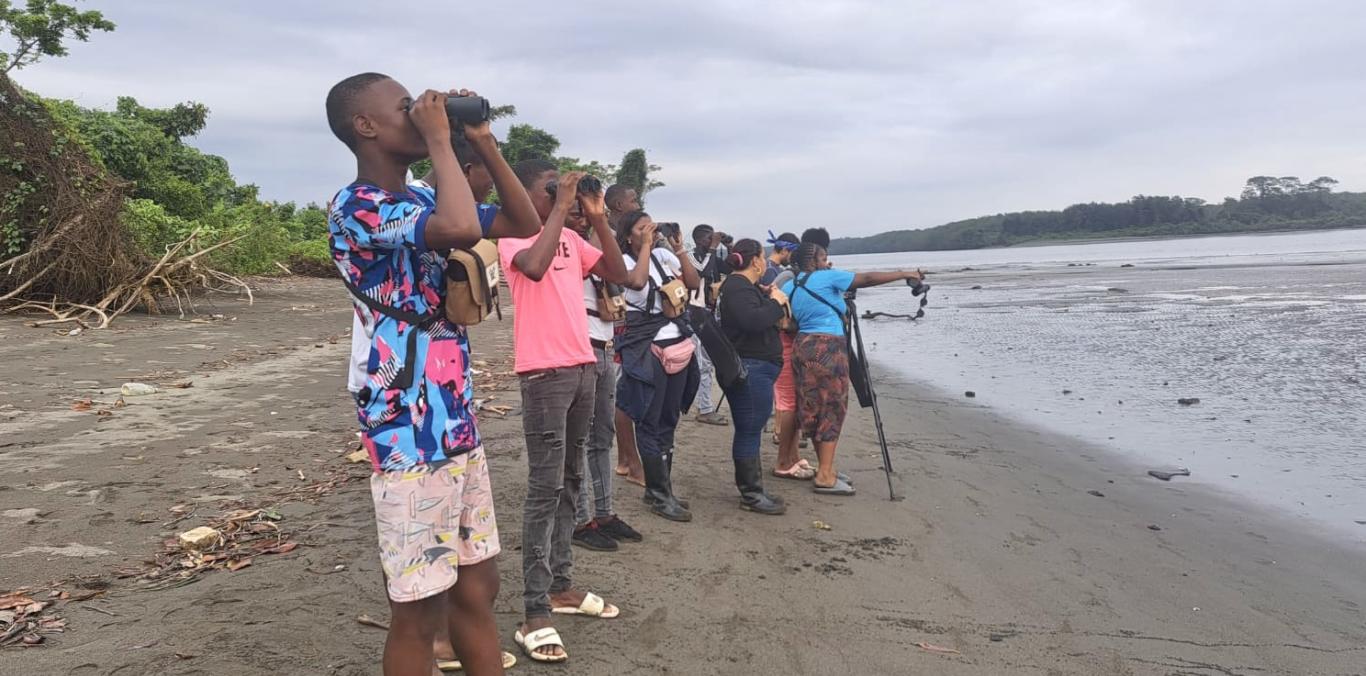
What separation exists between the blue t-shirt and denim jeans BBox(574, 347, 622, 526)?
1946mm

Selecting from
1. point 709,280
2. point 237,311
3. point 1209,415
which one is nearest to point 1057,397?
point 1209,415

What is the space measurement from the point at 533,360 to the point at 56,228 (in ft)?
40.2

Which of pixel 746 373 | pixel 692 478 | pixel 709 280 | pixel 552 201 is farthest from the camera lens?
pixel 709 280

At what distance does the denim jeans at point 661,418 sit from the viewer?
200 inches

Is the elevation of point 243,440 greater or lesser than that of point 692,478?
greater

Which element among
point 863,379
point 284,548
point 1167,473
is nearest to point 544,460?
point 284,548

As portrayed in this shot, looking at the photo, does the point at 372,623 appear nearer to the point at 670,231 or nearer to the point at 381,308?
the point at 381,308

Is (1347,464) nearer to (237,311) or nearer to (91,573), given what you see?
(91,573)

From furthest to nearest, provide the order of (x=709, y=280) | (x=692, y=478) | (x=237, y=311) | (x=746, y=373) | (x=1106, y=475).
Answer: (x=237, y=311)
(x=709, y=280)
(x=1106, y=475)
(x=692, y=478)
(x=746, y=373)

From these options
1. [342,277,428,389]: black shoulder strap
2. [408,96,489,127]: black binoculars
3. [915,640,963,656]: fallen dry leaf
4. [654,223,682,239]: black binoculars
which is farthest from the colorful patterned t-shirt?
[654,223,682,239]: black binoculars

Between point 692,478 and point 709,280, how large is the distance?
2.95 meters

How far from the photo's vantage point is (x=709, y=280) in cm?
870

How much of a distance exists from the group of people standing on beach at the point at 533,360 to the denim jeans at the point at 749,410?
0.01 metres

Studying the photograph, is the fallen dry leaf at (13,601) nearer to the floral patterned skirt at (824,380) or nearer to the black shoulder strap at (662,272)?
the black shoulder strap at (662,272)
